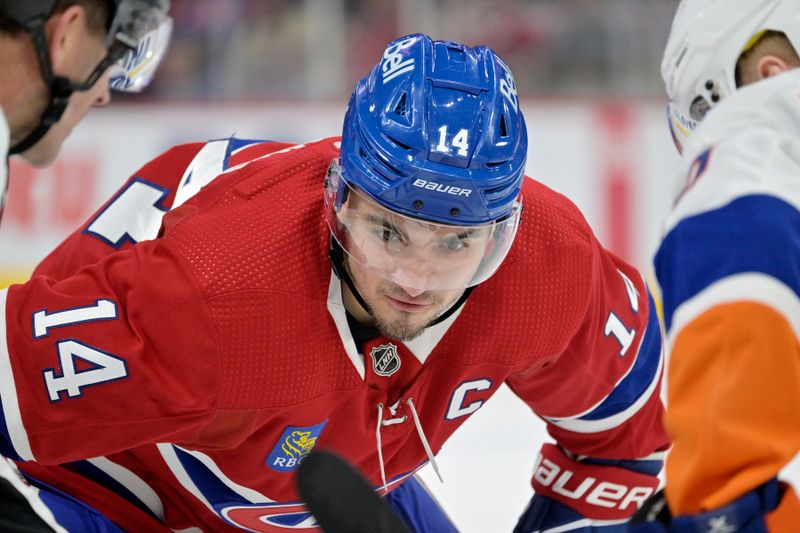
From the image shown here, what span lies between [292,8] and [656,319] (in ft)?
11.6

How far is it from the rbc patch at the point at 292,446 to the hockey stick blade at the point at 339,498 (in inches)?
32.7

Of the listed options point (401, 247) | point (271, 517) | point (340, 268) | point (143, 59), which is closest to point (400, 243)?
point (401, 247)

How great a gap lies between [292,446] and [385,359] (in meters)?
0.22

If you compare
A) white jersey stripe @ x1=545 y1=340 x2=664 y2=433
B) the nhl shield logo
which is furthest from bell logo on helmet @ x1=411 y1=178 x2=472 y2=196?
white jersey stripe @ x1=545 y1=340 x2=664 y2=433

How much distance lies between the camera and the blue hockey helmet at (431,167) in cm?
179

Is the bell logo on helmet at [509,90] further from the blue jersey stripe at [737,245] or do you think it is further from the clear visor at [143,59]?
the blue jersey stripe at [737,245]

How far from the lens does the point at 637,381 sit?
7.49 feet

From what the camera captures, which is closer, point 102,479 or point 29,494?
point 29,494

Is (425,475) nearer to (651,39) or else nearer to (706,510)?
(706,510)

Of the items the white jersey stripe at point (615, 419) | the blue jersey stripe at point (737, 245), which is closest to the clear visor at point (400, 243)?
the white jersey stripe at point (615, 419)

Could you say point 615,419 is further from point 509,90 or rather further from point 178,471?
point 178,471

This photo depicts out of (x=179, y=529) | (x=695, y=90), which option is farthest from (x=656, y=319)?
(x=179, y=529)

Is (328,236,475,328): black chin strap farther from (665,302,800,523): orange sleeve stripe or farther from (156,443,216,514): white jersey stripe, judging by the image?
(665,302,800,523): orange sleeve stripe

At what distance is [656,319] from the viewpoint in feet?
7.71
